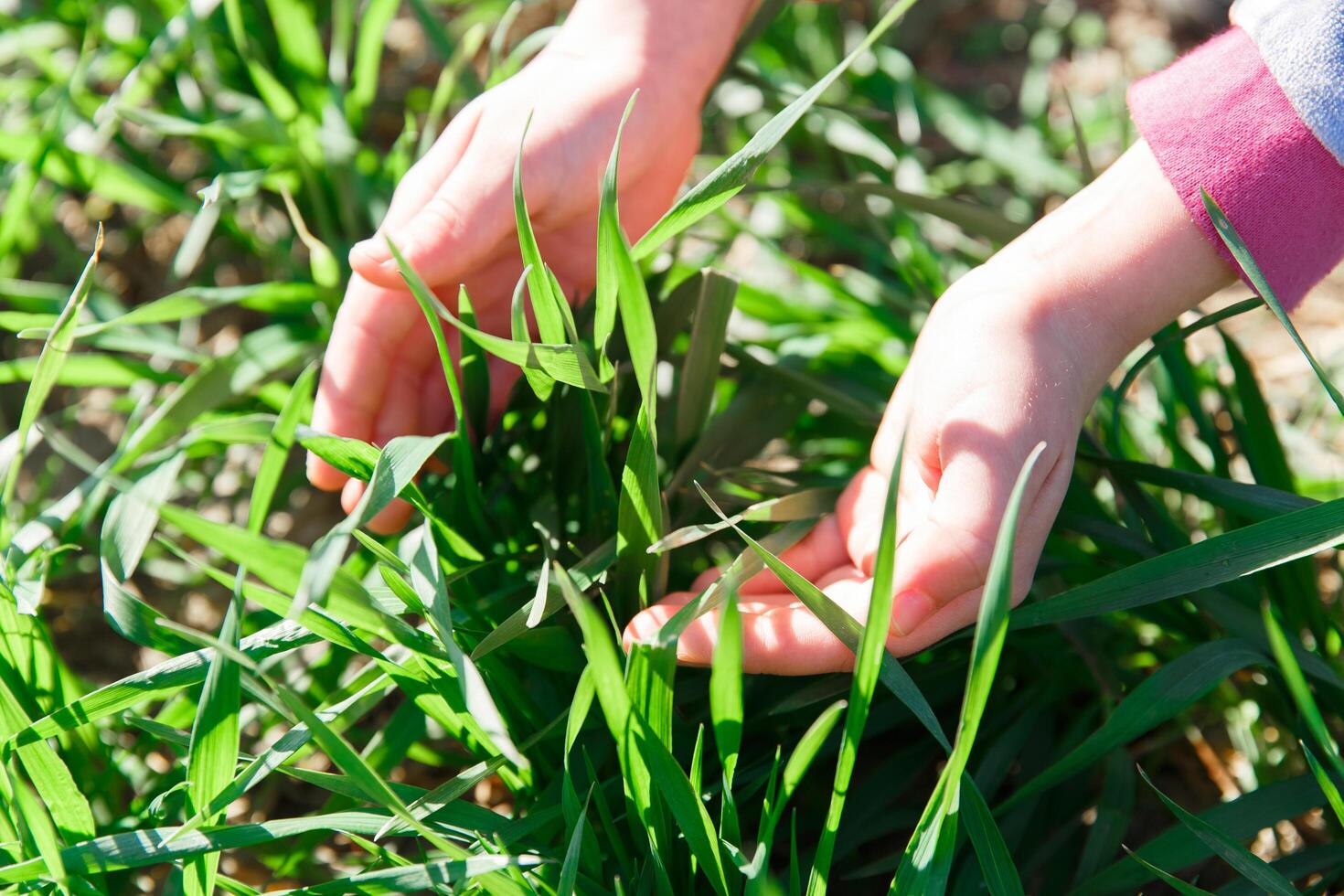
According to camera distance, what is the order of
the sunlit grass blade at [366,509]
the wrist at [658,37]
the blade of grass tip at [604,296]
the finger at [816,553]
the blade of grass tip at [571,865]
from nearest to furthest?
the sunlit grass blade at [366,509], the blade of grass tip at [571,865], the blade of grass tip at [604,296], the finger at [816,553], the wrist at [658,37]

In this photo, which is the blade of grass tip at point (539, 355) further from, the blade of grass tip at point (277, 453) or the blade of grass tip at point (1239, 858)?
the blade of grass tip at point (1239, 858)

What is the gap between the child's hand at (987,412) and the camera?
73 cm

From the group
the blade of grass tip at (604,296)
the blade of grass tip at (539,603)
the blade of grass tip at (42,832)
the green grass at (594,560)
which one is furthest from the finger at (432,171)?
the blade of grass tip at (42,832)

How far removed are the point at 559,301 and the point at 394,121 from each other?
1.06m

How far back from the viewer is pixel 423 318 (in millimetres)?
1008

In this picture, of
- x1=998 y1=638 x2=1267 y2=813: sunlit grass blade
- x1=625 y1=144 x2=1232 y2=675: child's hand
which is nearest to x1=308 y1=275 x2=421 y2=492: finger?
x1=625 y1=144 x2=1232 y2=675: child's hand

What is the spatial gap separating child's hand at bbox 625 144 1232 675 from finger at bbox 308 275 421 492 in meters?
0.36

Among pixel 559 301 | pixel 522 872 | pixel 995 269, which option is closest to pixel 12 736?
pixel 522 872

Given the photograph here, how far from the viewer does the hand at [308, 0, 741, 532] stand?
91 cm

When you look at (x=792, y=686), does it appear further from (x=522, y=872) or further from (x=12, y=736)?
(x=12, y=736)

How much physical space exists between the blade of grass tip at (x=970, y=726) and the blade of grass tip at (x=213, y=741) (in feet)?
1.40

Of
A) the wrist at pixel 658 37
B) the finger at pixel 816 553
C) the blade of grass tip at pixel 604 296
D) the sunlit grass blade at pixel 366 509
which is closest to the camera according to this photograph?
the sunlit grass blade at pixel 366 509

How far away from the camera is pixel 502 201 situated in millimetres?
918

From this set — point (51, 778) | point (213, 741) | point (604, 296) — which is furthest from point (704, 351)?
point (51, 778)
